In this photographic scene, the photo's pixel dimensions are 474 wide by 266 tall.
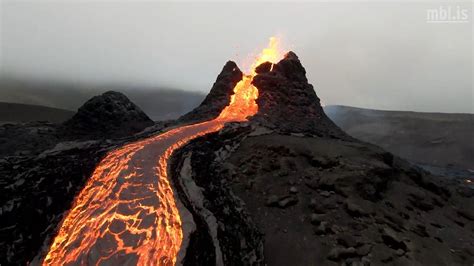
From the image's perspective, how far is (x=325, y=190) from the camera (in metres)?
13.7

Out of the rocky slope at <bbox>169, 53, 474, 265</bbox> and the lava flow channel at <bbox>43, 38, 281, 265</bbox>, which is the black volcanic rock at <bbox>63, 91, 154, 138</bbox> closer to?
the lava flow channel at <bbox>43, 38, 281, 265</bbox>

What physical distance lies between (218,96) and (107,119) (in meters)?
7.20

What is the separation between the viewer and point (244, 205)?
13.5 m

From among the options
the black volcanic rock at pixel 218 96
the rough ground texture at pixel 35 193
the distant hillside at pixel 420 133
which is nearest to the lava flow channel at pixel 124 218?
the rough ground texture at pixel 35 193

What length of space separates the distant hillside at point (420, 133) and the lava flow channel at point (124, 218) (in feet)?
177

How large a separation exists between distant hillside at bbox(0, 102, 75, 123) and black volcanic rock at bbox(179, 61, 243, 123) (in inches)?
2334

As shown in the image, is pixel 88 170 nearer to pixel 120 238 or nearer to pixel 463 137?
pixel 120 238

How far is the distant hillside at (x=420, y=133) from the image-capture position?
2350 inches

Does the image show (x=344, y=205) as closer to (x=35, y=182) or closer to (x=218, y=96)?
(x=35, y=182)

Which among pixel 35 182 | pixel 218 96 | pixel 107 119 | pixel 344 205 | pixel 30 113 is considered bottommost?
pixel 344 205

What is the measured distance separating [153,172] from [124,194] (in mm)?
1640

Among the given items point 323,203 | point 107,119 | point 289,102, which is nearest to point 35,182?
point 107,119

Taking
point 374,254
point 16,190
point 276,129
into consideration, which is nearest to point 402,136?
point 276,129

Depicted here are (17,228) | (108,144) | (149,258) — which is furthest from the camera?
(108,144)
